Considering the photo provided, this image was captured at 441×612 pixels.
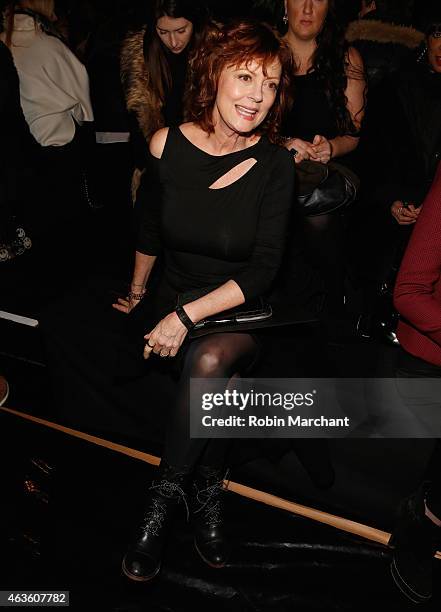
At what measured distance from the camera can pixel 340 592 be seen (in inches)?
73.7

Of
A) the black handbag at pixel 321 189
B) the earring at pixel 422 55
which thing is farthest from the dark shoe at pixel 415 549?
the earring at pixel 422 55

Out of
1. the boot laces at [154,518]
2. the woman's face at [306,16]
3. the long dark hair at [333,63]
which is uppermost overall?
the woman's face at [306,16]

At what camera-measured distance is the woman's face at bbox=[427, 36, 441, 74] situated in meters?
2.68

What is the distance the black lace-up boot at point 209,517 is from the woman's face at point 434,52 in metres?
2.22

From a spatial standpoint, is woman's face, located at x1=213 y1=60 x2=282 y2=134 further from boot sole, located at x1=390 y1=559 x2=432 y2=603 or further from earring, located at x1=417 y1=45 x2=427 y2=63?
boot sole, located at x1=390 y1=559 x2=432 y2=603

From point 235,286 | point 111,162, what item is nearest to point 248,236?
point 235,286

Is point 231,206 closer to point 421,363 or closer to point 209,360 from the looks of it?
point 209,360

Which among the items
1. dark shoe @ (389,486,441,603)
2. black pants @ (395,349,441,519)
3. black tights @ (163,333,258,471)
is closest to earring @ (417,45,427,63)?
black pants @ (395,349,441,519)

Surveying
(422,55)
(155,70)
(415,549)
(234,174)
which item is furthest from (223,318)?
(422,55)

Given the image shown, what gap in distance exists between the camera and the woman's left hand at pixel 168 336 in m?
1.85

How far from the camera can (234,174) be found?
1942mm

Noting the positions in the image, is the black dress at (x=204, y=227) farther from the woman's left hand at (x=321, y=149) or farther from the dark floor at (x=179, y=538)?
the woman's left hand at (x=321, y=149)

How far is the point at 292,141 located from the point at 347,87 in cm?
55

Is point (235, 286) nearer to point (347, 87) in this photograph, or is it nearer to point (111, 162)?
point (347, 87)
